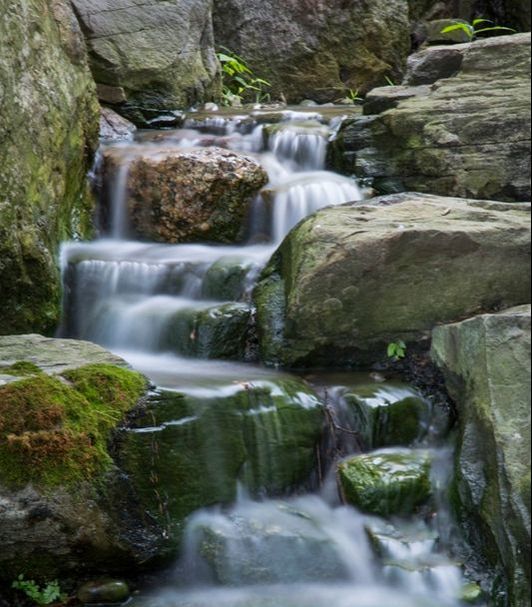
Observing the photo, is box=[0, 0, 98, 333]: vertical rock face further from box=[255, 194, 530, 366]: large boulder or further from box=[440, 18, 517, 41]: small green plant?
box=[440, 18, 517, 41]: small green plant

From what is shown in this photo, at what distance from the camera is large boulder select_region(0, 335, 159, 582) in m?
3.33

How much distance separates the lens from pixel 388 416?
4.07m

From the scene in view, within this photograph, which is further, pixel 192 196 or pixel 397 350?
pixel 192 196

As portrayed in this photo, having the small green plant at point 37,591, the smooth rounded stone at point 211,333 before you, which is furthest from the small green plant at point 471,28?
the small green plant at point 37,591

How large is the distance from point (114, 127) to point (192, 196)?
240 centimetres

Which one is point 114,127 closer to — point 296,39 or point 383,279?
point 383,279

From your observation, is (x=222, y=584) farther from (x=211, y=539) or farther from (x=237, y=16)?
(x=237, y=16)

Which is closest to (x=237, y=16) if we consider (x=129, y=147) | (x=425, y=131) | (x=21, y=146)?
(x=129, y=147)

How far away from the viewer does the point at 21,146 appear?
5.01 meters

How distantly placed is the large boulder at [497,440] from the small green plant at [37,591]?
6.19ft

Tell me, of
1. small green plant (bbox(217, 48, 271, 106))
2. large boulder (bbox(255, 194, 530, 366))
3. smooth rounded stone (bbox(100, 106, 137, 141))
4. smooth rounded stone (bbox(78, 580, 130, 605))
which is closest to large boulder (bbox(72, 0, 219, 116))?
smooth rounded stone (bbox(100, 106, 137, 141))

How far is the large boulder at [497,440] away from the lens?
9.83ft

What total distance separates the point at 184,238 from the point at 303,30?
6778 millimetres

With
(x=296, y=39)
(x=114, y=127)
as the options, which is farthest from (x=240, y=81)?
(x=114, y=127)
